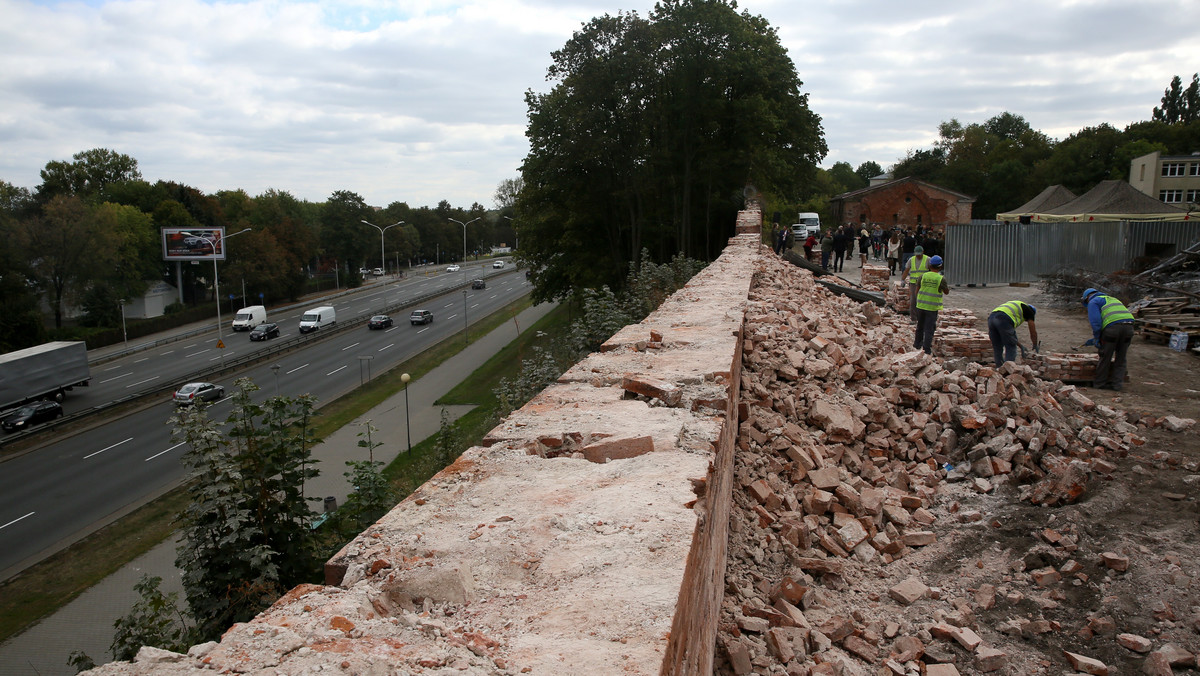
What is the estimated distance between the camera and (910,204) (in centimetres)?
4734

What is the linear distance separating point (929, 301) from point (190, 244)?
47.7m

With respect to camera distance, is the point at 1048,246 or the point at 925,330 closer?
the point at 925,330

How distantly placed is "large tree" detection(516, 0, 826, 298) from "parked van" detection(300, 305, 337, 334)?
16845 millimetres

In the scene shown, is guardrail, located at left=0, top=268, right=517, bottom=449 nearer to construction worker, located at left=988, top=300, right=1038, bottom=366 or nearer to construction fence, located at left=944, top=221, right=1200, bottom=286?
construction fence, located at left=944, top=221, right=1200, bottom=286

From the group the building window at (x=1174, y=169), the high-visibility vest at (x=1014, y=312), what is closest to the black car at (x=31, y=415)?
the high-visibility vest at (x=1014, y=312)

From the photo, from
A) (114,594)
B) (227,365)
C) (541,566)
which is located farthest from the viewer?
(227,365)

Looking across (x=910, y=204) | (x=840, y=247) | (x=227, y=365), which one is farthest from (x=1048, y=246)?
(x=227, y=365)

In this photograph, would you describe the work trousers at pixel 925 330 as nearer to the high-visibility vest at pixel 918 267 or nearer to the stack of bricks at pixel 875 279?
the high-visibility vest at pixel 918 267

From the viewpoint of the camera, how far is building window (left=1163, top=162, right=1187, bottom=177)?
52625 mm

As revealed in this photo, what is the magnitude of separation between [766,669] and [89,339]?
48.3 metres

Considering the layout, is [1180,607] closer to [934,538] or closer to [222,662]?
[934,538]

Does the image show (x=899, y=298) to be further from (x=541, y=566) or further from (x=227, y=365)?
(x=227, y=365)

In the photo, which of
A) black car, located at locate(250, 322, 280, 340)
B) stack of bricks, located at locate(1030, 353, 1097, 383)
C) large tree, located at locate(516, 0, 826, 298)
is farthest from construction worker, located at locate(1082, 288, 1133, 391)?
black car, located at locate(250, 322, 280, 340)

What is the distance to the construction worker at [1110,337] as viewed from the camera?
893 cm
